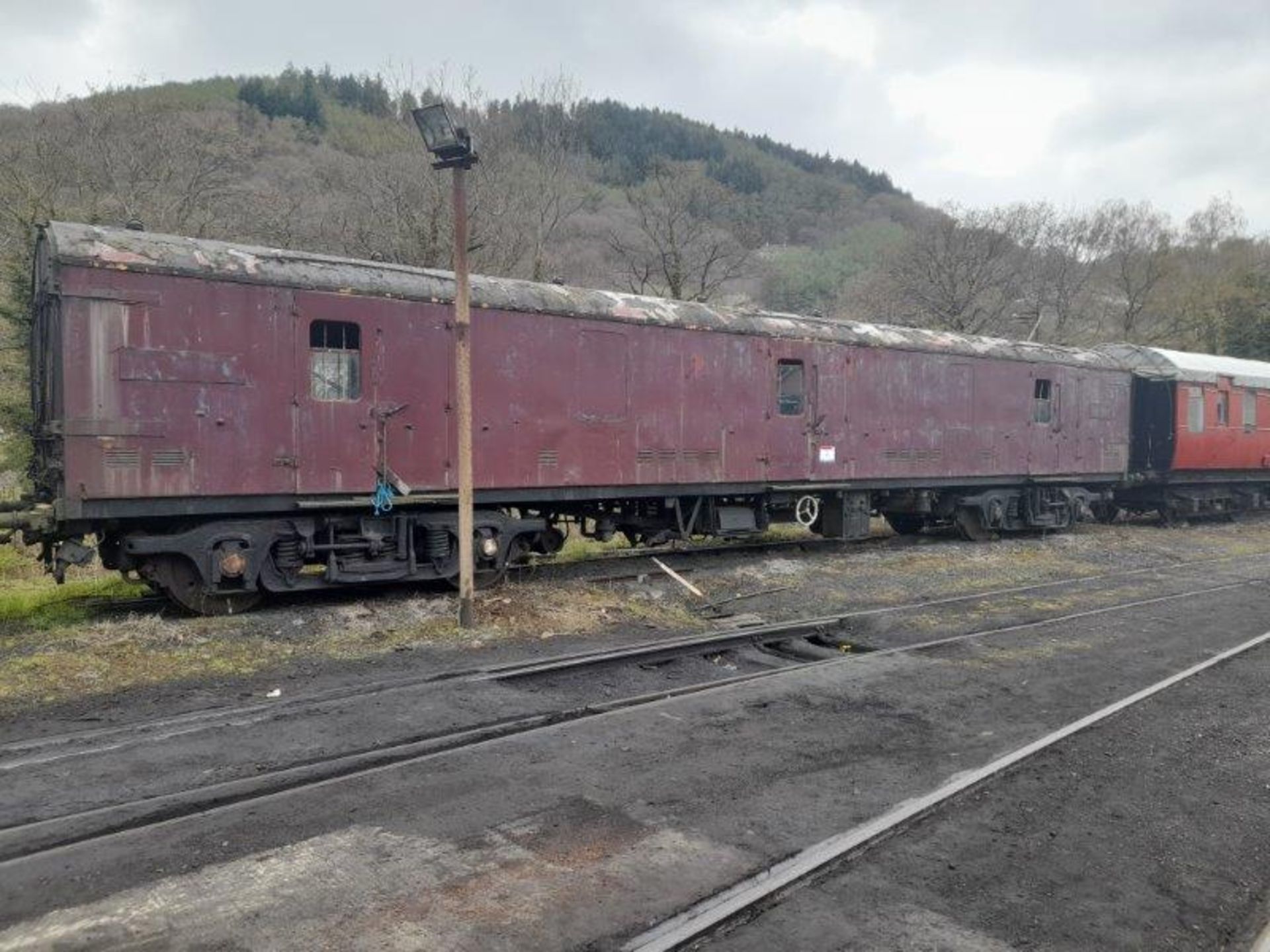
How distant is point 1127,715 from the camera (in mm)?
6574

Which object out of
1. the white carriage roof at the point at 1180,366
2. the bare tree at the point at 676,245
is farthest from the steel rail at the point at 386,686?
the bare tree at the point at 676,245

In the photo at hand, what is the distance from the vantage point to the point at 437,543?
9984 millimetres

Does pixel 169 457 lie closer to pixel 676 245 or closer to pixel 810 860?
pixel 810 860

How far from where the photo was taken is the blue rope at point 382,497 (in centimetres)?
938

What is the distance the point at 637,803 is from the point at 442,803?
1.01 meters

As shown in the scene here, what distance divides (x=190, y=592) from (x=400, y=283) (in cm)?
379

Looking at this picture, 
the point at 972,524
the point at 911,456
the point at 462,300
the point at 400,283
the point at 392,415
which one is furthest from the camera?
the point at 972,524

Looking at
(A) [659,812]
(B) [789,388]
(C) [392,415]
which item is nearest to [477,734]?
(A) [659,812]

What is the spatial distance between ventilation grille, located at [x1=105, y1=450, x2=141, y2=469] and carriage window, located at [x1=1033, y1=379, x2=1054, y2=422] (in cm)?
1521

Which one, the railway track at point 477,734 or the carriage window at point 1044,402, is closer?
the railway track at point 477,734

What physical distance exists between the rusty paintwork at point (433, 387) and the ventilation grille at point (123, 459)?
1 cm

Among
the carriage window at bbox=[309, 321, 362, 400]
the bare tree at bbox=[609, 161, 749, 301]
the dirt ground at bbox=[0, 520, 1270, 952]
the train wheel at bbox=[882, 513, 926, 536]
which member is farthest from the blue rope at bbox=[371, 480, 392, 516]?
the bare tree at bbox=[609, 161, 749, 301]

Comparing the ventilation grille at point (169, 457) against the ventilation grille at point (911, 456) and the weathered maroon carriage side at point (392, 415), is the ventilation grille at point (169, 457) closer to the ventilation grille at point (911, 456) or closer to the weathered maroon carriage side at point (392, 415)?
the weathered maroon carriage side at point (392, 415)

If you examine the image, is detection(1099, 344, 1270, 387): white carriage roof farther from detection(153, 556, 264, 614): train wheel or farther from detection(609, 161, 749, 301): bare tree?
detection(153, 556, 264, 614): train wheel
